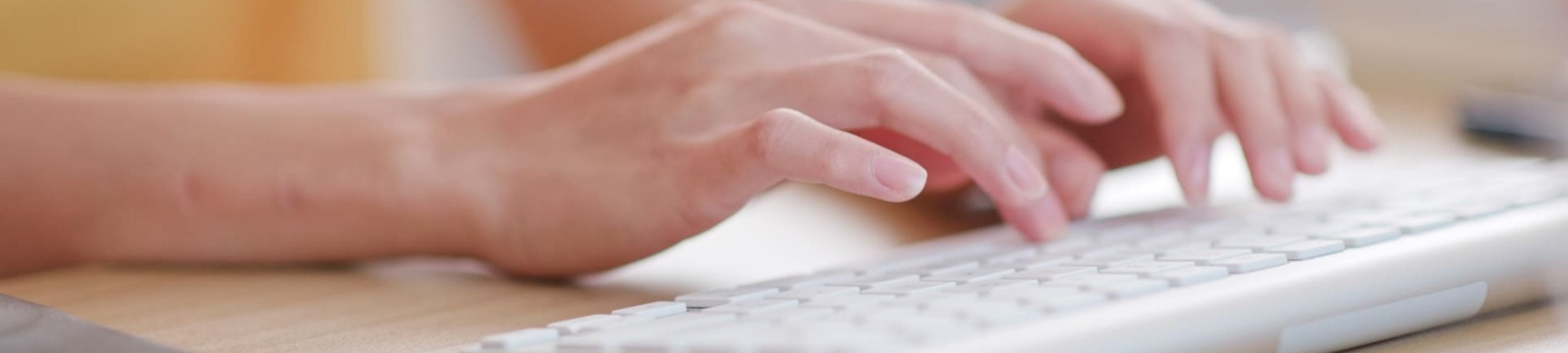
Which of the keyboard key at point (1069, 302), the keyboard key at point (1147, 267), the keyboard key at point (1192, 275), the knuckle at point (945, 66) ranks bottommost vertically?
the keyboard key at point (1069, 302)

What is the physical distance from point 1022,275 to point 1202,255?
0.06 m

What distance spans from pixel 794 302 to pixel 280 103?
1.15 ft

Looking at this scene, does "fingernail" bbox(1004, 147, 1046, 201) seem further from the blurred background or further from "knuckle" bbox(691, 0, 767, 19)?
the blurred background

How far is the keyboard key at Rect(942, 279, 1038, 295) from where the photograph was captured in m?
0.36

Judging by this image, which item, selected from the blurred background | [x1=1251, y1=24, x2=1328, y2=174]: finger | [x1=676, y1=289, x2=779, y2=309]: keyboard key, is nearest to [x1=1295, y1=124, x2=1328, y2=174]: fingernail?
[x1=1251, y1=24, x2=1328, y2=174]: finger

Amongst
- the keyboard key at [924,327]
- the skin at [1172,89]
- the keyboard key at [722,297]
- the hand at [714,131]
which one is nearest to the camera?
the keyboard key at [924,327]

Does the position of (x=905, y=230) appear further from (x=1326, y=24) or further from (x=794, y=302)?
(x=1326, y=24)

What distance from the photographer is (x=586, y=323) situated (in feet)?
1.16

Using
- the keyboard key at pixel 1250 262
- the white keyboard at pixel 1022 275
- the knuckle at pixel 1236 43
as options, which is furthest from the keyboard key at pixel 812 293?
the knuckle at pixel 1236 43

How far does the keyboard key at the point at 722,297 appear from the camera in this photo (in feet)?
1.29

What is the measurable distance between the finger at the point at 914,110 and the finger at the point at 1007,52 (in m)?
0.07

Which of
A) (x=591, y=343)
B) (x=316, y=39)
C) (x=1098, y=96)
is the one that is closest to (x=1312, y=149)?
(x=1098, y=96)

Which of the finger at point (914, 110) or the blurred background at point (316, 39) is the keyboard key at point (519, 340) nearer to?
the finger at point (914, 110)

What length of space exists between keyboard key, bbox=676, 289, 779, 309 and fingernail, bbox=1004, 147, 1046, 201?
0.45 ft
